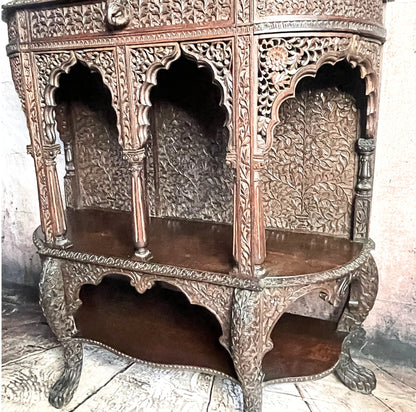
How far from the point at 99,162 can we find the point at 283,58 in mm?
1404

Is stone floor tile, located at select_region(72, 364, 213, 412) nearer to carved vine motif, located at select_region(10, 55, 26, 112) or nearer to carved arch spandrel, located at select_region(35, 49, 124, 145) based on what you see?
carved arch spandrel, located at select_region(35, 49, 124, 145)

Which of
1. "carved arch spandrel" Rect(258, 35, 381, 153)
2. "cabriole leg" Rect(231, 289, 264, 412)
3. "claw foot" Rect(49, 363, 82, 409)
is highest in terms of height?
"carved arch spandrel" Rect(258, 35, 381, 153)

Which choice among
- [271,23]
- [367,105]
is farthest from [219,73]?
[367,105]

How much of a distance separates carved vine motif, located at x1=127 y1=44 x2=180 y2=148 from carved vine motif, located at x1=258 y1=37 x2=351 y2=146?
12.7 inches

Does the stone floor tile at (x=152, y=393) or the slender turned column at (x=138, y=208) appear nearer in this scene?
the slender turned column at (x=138, y=208)

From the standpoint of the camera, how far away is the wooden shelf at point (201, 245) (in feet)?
5.67

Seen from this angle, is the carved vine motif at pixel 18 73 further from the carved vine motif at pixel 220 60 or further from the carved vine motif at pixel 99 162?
the carved vine motif at pixel 220 60

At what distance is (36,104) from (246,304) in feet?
3.90

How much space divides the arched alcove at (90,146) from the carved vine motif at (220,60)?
3.38ft

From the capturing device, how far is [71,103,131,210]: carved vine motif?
244cm

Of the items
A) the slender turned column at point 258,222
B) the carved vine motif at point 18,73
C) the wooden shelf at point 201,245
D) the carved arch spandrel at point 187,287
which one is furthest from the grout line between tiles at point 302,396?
the carved vine motif at point 18,73

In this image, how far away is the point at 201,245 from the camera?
1.96 meters

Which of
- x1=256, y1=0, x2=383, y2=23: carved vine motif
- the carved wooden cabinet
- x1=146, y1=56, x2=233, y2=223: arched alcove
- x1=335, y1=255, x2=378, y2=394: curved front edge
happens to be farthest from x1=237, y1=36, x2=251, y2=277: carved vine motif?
x1=146, y1=56, x2=233, y2=223: arched alcove

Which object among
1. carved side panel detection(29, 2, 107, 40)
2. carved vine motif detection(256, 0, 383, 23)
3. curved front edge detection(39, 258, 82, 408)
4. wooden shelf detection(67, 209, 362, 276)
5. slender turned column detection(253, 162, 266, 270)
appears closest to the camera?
carved vine motif detection(256, 0, 383, 23)
